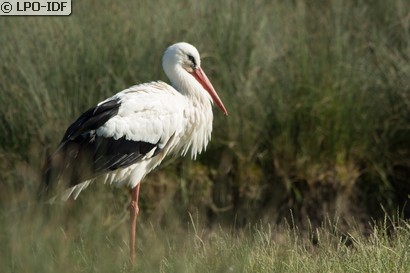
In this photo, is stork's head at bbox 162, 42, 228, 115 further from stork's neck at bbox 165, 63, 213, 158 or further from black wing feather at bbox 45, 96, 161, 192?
black wing feather at bbox 45, 96, 161, 192

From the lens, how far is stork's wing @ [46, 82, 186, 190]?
5551 mm

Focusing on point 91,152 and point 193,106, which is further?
point 193,106

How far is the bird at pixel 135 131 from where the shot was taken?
18.2ft

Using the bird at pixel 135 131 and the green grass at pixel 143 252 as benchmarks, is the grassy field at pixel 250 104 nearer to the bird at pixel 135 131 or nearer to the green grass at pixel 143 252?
the bird at pixel 135 131

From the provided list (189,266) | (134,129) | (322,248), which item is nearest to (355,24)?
(134,129)

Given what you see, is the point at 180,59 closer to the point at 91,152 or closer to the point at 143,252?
the point at 91,152

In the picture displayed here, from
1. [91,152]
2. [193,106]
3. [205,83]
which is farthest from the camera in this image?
[205,83]

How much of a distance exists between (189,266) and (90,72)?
11.2 feet

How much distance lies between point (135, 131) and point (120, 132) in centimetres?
12

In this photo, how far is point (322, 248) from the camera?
4.71 m

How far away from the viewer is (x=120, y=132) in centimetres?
580

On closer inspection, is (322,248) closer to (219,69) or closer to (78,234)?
(78,234)

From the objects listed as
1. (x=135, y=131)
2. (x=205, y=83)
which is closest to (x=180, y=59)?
(x=205, y=83)

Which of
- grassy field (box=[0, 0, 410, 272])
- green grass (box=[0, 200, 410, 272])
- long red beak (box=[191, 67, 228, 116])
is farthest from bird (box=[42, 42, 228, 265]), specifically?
green grass (box=[0, 200, 410, 272])
